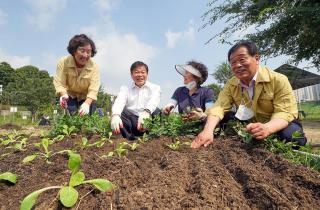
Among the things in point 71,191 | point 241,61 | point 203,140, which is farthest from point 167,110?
point 71,191

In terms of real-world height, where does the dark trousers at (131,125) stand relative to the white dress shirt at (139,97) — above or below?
below

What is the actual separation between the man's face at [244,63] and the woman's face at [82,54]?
2.12m

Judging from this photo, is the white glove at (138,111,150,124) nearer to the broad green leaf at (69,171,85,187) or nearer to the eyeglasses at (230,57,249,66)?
the eyeglasses at (230,57,249,66)

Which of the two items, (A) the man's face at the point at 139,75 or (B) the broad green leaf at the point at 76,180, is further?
(A) the man's face at the point at 139,75

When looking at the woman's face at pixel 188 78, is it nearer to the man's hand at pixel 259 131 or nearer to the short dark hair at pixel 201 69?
the short dark hair at pixel 201 69

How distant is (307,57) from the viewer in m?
8.27

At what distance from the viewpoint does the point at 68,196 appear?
1586mm

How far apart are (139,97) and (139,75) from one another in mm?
290

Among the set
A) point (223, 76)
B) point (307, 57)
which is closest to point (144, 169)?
point (307, 57)

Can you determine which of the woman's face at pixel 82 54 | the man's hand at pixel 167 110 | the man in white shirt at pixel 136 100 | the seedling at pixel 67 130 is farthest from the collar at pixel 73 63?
the man's hand at pixel 167 110

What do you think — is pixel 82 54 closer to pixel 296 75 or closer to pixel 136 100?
pixel 136 100

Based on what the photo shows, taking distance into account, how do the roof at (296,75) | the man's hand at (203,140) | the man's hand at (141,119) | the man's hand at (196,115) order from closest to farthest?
the man's hand at (203,140), the man's hand at (196,115), the man's hand at (141,119), the roof at (296,75)

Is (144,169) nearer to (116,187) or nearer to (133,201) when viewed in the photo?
(116,187)

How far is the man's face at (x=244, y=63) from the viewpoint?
284cm
